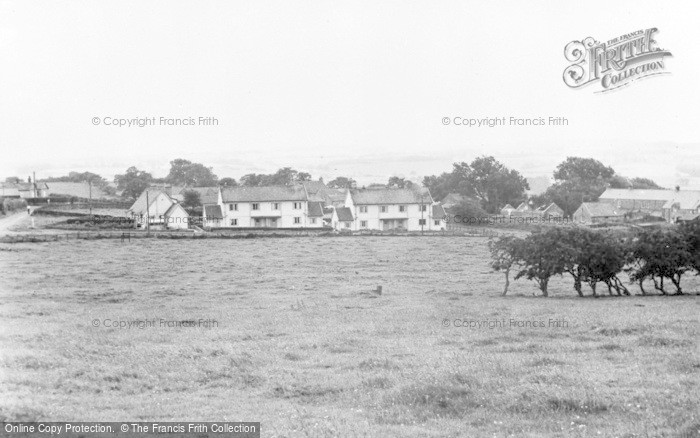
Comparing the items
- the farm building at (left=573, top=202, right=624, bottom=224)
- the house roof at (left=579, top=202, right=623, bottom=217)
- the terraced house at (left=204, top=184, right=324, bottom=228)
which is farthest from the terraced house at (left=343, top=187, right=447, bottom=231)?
the house roof at (left=579, top=202, right=623, bottom=217)

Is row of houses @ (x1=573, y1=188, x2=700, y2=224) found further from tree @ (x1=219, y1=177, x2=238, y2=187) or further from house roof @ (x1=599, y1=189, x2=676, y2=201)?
tree @ (x1=219, y1=177, x2=238, y2=187)

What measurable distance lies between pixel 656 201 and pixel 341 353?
246ft

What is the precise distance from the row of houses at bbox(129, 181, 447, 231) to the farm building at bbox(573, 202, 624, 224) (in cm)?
2650

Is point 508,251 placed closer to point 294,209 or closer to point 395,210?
point 294,209

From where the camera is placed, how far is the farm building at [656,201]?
78.6m

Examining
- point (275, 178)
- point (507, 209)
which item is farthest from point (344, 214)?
point (507, 209)

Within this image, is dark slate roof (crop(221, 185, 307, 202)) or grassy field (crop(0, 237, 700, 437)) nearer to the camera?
grassy field (crop(0, 237, 700, 437))

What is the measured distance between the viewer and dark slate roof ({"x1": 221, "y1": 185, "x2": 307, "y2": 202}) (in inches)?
2232

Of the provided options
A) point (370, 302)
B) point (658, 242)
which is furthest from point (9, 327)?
point (658, 242)

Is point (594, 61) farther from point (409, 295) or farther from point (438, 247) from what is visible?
point (438, 247)

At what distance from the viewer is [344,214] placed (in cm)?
6128

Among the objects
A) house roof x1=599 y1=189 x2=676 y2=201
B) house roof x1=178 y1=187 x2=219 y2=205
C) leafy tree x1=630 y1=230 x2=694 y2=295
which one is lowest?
leafy tree x1=630 y1=230 x2=694 y2=295

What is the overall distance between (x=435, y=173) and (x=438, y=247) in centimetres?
1653

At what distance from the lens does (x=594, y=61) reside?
86.4 feet
